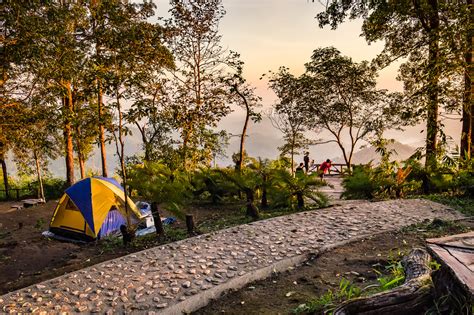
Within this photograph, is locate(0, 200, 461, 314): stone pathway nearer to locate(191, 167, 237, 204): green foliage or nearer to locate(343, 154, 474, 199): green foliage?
locate(343, 154, 474, 199): green foliage

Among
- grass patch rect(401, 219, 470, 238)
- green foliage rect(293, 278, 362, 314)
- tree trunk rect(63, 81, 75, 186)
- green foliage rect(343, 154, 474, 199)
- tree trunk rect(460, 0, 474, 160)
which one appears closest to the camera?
green foliage rect(293, 278, 362, 314)

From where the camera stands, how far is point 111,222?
402 inches

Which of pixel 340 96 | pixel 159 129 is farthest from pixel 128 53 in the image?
pixel 340 96

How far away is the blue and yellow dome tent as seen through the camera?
975cm

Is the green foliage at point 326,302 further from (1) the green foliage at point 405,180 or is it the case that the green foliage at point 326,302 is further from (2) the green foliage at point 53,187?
(2) the green foliage at point 53,187

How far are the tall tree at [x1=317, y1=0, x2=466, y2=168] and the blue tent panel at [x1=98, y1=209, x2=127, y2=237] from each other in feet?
30.2

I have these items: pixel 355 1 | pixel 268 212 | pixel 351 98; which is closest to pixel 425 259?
pixel 268 212

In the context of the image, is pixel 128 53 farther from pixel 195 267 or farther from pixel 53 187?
pixel 53 187

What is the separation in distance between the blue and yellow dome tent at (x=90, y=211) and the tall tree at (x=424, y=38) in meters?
9.18

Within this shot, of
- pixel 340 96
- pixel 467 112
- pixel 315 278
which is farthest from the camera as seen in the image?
pixel 340 96

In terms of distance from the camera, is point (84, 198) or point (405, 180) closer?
point (84, 198)

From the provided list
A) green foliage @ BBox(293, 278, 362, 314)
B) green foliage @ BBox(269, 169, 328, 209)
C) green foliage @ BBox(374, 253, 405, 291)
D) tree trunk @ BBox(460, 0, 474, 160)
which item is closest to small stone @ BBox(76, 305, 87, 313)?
green foliage @ BBox(293, 278, 362, 314)

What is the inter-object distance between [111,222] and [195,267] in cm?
505

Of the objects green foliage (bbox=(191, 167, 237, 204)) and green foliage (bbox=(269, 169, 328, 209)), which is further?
green foliage (bbox=(191, 167, 237, 204))
